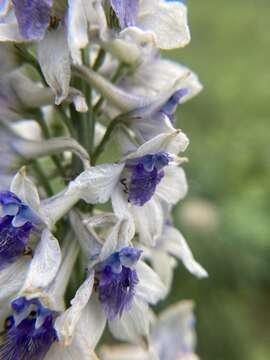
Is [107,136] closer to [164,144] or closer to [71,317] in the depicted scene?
[164,144]

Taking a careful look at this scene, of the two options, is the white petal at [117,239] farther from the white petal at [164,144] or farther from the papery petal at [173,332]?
the papery petal at [173,332]

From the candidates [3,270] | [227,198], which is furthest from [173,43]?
[227,198]

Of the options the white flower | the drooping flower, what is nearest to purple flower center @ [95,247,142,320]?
the white flower

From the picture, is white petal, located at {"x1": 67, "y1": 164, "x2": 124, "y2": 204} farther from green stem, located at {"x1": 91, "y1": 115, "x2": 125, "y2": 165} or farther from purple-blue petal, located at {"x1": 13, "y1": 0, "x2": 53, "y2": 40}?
purple-blue petal, located at {"x1": 13, "y1": 0, "x2": 53, "y2": 40}

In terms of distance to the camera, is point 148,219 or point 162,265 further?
point 162,265

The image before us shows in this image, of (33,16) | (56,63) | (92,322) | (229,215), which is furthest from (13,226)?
(229,215)
